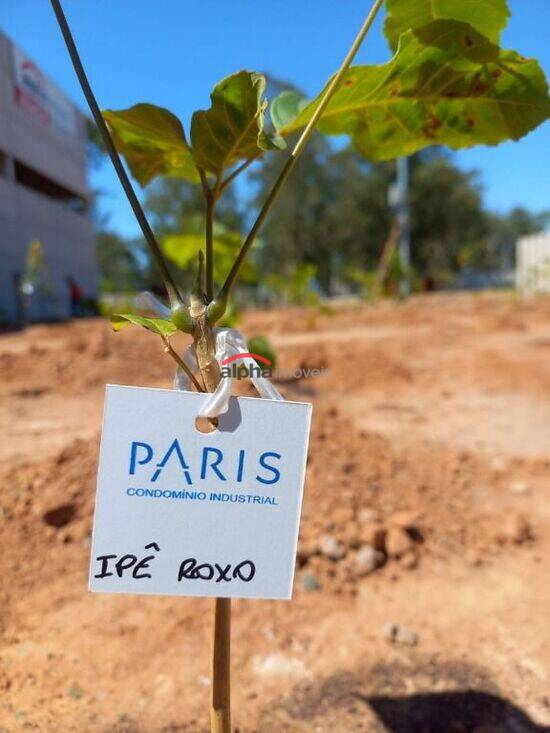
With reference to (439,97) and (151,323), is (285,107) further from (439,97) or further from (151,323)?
(151,323)

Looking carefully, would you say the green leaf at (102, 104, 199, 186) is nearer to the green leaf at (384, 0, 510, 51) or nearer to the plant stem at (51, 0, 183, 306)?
the plant stem at (51, 0, 183, 306)

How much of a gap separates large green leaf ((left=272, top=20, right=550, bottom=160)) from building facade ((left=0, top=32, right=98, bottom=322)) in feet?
39.9

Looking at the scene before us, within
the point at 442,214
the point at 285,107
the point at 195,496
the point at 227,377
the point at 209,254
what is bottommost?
the point at 195,496

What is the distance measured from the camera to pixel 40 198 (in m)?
15.8

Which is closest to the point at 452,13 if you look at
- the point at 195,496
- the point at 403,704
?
the point at 195,496

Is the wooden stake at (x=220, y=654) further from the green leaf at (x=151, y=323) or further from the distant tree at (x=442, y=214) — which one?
the distant tree at (x=442, y=214)

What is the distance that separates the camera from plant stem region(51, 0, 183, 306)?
1.93 feet

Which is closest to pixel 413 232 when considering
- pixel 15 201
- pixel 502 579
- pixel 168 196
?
pixel 168 196

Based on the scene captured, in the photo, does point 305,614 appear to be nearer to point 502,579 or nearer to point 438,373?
point 502,579

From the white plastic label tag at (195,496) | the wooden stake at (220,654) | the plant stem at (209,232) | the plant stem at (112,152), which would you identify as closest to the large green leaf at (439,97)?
the plant stem at (209,232)

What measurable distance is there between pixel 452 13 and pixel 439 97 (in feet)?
0.35

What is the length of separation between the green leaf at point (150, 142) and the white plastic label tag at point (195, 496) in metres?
0.37

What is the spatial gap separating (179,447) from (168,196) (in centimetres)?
2282

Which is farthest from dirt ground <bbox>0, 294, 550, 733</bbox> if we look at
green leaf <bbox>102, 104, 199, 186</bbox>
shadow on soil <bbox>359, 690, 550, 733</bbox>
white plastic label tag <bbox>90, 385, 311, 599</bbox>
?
green leaf <bbox>102, 104, 199, 186</bbox>
